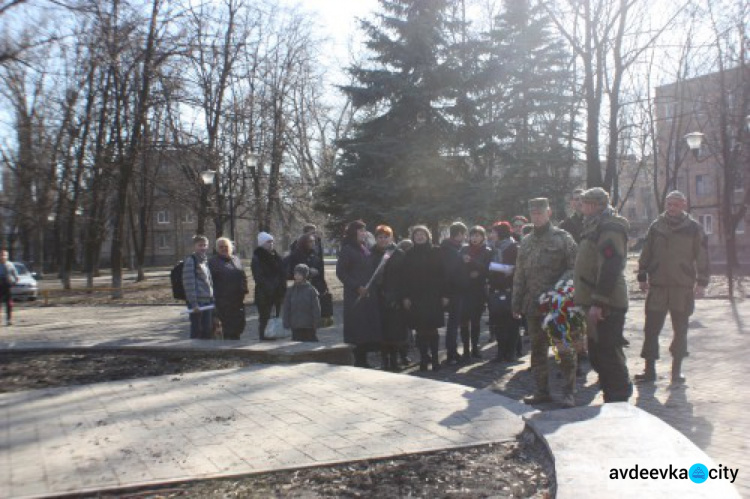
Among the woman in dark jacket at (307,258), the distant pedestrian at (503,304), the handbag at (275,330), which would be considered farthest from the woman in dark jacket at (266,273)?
the distant pedestrian at (503,304)

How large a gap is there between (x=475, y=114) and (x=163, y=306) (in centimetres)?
1146

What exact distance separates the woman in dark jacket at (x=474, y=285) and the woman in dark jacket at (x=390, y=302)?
3.54 ft

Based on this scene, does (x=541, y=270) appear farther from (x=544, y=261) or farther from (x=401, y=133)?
(x=401, y=133)

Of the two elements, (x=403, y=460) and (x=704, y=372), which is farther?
(x=704, y=372)

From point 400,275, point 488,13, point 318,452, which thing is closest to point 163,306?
point 400,275

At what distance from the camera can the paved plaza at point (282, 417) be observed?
4.28 m

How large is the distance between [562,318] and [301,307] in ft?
13.8

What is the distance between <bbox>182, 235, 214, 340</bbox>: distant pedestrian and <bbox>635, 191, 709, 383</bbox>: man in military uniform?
230 inches

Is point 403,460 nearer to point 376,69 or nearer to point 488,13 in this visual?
point 376,69

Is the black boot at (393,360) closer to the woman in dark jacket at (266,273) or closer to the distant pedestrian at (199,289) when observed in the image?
the woman in dark jacket at (266,273)

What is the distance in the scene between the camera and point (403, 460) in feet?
14.2

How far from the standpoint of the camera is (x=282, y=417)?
17.5 ft

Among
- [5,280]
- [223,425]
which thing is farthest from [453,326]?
[5,280]

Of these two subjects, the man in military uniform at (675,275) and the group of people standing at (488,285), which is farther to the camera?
the man in military uniform at (675,275)
